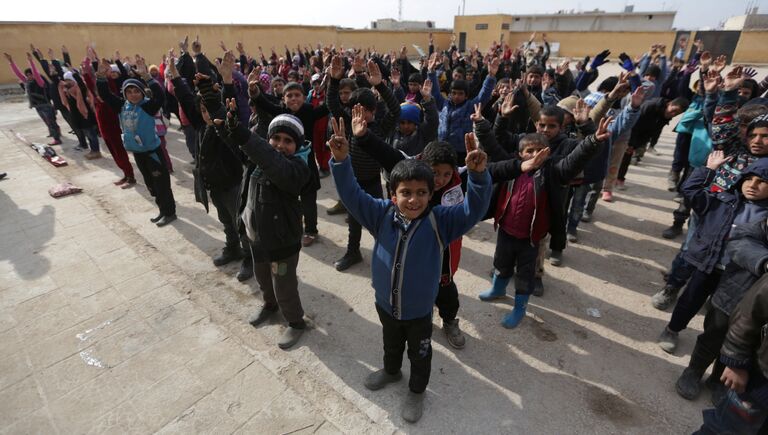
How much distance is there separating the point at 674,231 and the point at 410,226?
177 inches

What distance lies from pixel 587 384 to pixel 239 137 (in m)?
3.07

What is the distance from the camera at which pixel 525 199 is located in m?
2.94

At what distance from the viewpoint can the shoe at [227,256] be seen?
14.3ft

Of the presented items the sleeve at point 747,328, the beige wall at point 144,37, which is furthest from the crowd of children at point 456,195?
the beige wall at point 144,37

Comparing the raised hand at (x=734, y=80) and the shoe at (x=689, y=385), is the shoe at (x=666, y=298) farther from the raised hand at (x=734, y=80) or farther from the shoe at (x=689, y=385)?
the raised hand at (x=734, y=80)

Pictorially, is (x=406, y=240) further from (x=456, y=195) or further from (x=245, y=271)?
(x=245, y=271)

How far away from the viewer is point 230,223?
4242 mm

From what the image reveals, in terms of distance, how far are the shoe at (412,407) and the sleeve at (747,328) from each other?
1.73m

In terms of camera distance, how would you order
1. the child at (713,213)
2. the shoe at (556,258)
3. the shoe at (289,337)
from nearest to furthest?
the child at (713,213) < the shoe at (289,337) < the shoe at (556,258)

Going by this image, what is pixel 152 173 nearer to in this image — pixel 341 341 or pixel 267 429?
pixel 341 341

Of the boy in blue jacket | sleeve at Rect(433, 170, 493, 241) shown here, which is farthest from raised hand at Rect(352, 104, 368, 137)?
sleeve at Rect(433, 170, 493, 241)

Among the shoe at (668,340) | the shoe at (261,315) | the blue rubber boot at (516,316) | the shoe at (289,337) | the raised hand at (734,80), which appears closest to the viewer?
the shoe at (668,340)

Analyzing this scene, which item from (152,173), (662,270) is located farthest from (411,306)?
(152,173)

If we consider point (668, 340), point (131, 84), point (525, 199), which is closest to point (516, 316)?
point (525, 199)
